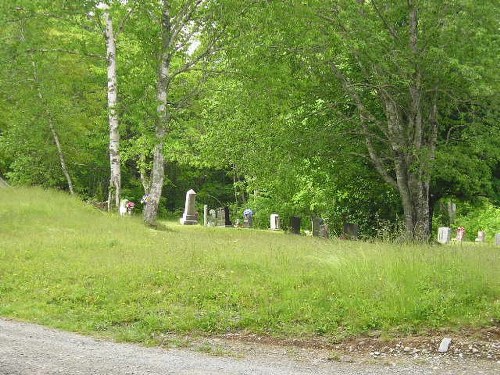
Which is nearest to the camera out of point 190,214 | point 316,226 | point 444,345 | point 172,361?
point 172,361

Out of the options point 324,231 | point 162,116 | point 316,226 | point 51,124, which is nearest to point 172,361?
point 162,116

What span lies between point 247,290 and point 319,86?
1266cm

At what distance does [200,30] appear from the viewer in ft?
67.8

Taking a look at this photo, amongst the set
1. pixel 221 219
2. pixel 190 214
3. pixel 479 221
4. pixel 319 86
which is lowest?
pixel 221 219

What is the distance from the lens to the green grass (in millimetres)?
8219

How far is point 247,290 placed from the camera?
375 inches

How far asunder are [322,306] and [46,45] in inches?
740

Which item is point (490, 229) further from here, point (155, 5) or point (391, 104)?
point (155, 5)

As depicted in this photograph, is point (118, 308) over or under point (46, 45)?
under

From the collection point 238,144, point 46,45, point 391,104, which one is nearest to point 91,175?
point 46,45

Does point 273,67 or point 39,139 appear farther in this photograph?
point 39,139

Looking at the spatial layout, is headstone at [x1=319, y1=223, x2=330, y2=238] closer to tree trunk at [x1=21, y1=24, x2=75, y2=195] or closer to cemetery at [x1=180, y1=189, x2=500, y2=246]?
cemetery at [x1=180, y1=189, x2=500, y2=246]

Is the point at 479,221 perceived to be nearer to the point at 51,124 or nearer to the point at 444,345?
the point at 51,124

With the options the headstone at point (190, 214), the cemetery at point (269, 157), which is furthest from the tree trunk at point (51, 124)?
the headstone at point (190, 214)
